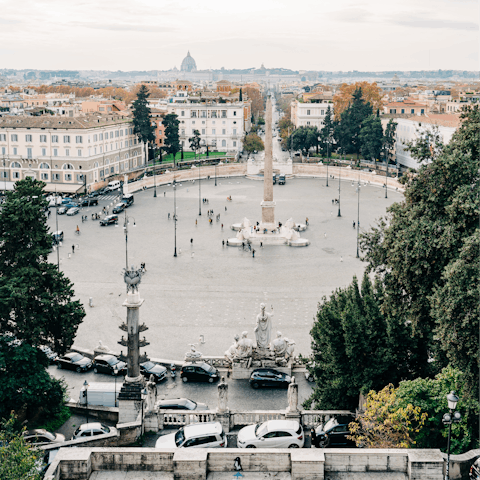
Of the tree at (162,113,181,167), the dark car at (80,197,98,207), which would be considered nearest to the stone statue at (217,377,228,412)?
the dark car at (80,197,98,207)

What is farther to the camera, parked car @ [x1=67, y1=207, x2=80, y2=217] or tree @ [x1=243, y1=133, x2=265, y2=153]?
tree @ [x1=243, y1=133, x2=265, y2=153]

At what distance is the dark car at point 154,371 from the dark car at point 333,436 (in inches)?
324

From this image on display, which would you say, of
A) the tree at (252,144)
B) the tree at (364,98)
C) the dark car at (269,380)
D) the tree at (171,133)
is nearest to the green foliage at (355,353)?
the dark car at (269,380)

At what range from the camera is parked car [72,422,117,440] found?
1945 cm

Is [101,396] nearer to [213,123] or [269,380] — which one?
[269,380]

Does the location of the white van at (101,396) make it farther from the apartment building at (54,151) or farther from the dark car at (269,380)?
the apartment building at (54,151)

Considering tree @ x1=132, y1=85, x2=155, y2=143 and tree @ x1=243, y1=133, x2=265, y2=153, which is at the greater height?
tree @ x1=132, y1=85, x2=155, y2=143

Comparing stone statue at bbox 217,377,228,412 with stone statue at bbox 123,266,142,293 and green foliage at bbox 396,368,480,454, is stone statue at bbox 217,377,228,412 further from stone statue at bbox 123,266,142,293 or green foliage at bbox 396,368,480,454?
green foliage at bbox 396,368,480,454

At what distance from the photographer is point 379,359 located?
815 inches

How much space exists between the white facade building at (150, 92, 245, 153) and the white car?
84334 mm

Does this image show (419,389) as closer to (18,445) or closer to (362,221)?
(18,445)

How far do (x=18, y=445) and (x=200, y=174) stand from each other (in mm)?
70273

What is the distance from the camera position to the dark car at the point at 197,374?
25.1 meters

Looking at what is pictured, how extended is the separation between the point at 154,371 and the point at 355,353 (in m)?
8.27
